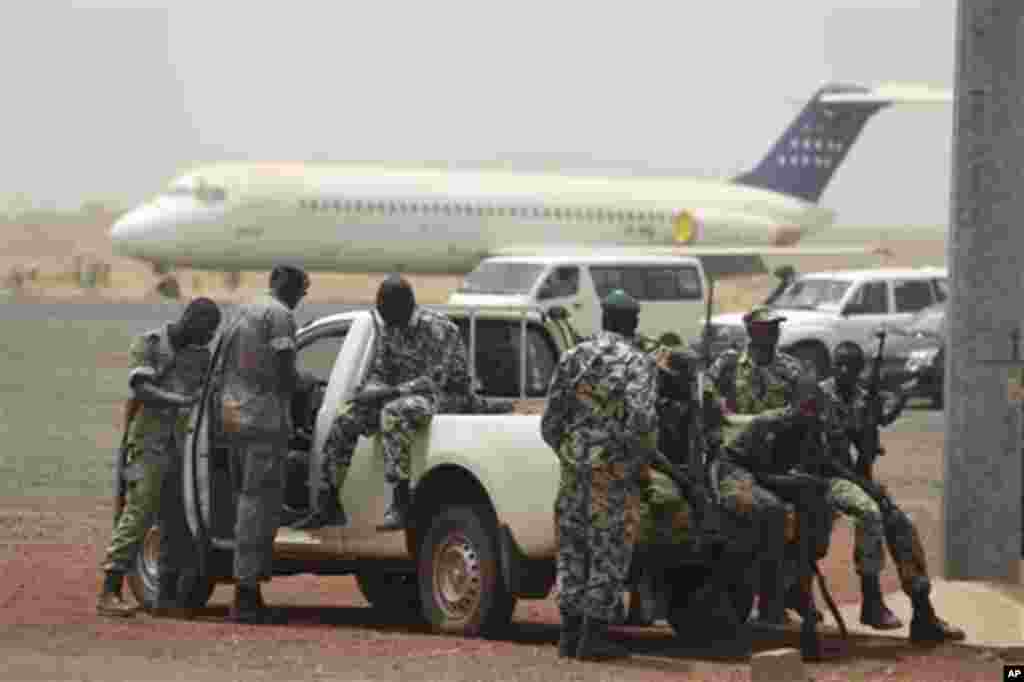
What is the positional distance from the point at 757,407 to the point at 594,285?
27491mm

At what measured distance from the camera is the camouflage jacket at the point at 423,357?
12.8m

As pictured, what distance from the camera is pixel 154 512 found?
1355 cm

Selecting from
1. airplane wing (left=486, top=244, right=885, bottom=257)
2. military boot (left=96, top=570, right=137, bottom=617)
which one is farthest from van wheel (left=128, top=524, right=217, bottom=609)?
airplane wing (left=486, top=244, right=885, bottom=257)

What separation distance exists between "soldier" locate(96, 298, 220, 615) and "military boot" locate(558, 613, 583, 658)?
2461 mm

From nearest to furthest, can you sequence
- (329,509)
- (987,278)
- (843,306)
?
(329,509) < (987,278) < (843,306)

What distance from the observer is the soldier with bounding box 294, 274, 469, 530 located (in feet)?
41.5

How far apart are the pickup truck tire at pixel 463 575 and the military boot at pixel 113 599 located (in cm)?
152

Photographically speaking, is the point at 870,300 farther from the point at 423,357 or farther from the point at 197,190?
the point at 197,190

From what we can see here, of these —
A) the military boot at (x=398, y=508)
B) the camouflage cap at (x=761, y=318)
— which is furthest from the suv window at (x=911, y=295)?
the military boot at (x=398, y=508)

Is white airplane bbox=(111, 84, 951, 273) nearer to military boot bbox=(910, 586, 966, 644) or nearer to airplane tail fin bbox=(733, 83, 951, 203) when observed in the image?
airplane tail fin bbox=(733, 83, 951, 203)

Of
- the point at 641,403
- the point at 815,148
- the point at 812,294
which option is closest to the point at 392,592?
the point at 641,403

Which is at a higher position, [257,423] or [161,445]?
[257,423]

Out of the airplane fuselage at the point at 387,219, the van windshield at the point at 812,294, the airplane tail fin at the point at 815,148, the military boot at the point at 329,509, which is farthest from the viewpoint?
the airplane tail fin at the point at 815,148

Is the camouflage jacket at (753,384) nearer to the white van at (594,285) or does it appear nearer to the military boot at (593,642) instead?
the military boot at (593,642)
